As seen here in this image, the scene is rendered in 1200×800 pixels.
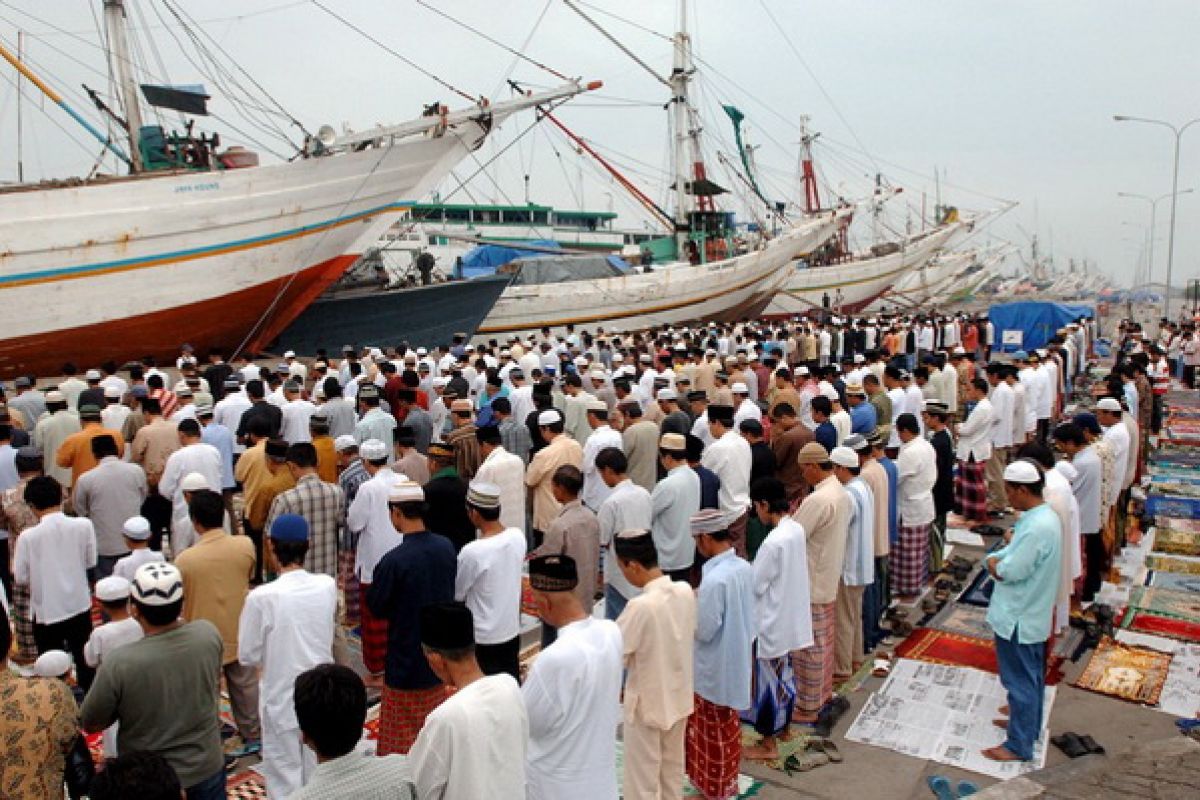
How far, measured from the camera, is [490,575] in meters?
4.40

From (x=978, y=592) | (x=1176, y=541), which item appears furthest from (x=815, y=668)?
(x=1176, y=541)

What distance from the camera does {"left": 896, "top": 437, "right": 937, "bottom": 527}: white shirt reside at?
21.8 feet

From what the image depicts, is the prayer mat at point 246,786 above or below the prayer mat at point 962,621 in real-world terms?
below

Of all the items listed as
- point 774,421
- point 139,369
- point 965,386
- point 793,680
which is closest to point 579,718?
point 793,680

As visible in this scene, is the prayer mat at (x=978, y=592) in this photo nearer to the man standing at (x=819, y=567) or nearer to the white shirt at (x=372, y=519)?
the man standing at (x=819, y=567)

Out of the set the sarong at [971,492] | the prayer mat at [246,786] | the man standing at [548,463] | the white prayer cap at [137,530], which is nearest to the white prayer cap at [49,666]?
the white prayer cap at [137,530]

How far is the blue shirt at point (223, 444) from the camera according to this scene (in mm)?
7660

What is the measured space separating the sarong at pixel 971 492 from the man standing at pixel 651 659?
21.0ft

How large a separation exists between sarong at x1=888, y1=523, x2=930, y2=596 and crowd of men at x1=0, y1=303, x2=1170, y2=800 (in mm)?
31

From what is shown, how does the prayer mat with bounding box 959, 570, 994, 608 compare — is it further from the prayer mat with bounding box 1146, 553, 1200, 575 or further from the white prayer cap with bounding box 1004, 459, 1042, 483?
the white prayer cap with bounding box 1004, 459, 1042, 483

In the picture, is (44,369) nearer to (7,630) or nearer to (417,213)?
(7,630)

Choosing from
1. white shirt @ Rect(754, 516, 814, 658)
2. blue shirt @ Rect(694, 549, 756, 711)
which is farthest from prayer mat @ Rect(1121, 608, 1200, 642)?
blue shirt @ Rect(694, 549, 756, 711)

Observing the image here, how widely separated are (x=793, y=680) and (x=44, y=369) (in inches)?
591

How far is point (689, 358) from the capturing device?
1522 centimetres
